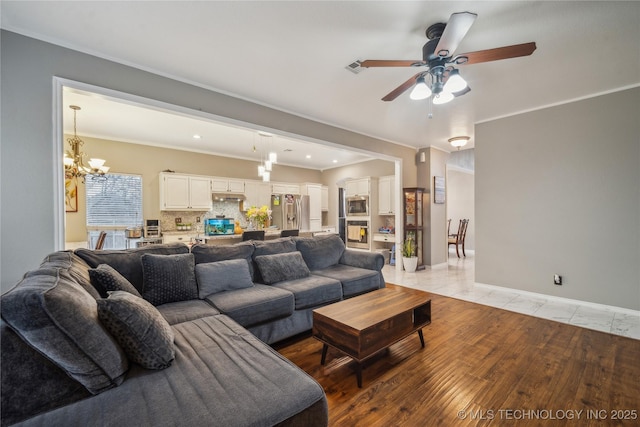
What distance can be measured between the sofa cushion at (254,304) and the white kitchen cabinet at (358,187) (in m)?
4.63

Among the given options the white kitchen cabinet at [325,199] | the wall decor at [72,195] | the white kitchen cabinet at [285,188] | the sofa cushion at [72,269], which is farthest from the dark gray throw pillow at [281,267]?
the white kitchen cabinet at [325,199]

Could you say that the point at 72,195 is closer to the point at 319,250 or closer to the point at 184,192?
the point at 184,192

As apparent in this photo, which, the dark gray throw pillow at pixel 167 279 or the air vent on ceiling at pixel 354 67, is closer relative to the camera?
the dark gray throw pillow at pixel 167 279

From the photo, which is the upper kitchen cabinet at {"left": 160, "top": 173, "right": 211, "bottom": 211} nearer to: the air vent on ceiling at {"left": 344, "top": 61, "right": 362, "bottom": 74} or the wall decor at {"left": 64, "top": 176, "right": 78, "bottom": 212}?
the wall decor at {"left": 64, "top": 176, "right": 78, "bottom": 212}

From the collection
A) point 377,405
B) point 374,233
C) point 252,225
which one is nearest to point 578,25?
point 377,405

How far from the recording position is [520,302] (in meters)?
3.71

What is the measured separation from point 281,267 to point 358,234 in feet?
13.7

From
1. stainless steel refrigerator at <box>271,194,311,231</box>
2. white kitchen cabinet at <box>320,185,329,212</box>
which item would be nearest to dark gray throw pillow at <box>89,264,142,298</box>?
stainless steel refrigerator at <box>271,194,311,231</box>

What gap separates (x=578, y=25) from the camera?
2.12 metres

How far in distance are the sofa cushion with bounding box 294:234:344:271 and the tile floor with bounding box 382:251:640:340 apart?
1625mm

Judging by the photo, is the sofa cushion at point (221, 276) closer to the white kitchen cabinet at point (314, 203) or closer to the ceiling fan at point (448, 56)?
the ceiling fan at point (448, 56)

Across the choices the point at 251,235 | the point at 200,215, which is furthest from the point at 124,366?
the point at 200,215

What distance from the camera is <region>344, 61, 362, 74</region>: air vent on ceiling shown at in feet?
8.61

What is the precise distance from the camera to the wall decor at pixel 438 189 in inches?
231
